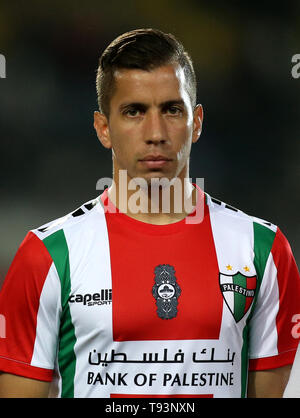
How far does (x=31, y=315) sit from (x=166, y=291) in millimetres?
486

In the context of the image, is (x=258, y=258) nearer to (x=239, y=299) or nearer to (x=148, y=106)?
(x=239, y=299)

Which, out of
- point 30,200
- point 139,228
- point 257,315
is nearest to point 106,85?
point 139,228

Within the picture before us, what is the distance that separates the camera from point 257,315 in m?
2.70

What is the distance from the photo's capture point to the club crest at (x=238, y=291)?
8.52ft

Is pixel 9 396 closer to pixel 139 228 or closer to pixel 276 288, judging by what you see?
pixel 139 228

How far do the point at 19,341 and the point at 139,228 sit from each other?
598 mm

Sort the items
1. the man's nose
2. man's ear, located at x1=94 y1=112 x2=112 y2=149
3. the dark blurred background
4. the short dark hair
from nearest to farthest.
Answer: the man's nose, the short dark hair, man's ear, located at x1=94 y1=112 x2=112 y2=149, the dark blurred background

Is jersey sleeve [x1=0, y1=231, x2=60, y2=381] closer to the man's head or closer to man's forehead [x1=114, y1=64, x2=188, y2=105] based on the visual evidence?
the man's head

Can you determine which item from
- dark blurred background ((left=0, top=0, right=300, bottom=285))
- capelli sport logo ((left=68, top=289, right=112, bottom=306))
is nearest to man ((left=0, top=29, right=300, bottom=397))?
capelli sport logo ((left=68, top=289, right=112, bottom=306))

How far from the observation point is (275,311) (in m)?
2.72

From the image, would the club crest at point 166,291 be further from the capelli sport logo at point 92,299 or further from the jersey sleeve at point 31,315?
the jersey sleeve at point 31,315

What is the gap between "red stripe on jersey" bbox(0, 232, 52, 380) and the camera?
255 centimetres

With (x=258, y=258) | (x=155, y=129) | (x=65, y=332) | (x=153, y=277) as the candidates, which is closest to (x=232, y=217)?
(x=258, y=258)

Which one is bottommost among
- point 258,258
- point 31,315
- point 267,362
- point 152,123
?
point 267,362
